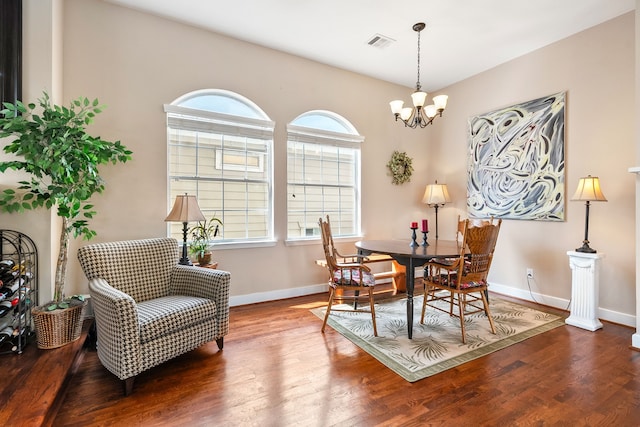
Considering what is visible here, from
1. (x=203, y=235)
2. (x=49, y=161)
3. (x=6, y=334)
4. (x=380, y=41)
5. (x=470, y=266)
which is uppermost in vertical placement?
(x=380, y=41)

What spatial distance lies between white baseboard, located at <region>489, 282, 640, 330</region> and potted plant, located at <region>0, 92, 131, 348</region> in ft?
15.2

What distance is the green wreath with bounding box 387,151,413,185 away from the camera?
4.72 m

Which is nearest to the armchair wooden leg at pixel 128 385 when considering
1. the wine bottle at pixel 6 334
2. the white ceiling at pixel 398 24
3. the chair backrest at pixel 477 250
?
the wine bottle at pixel 6 334

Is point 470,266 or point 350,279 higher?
point 470,266

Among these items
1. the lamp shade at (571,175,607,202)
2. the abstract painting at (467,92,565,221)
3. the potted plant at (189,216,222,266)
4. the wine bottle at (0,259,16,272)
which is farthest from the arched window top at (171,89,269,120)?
the lamp shade at (571,175,607,202)

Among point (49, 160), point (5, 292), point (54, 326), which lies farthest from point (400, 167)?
point (5, 292)

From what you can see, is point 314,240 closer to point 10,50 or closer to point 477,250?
point 477,250

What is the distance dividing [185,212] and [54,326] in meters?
1.23

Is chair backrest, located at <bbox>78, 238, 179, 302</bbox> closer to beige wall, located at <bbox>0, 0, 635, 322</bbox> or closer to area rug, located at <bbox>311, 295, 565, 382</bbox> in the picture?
beige wall, located at <bbox>0, 0, 635, 322</bbox>

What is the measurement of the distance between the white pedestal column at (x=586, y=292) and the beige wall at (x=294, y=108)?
0.39 metres

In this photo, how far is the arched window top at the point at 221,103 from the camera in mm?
3389

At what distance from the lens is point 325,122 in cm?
429

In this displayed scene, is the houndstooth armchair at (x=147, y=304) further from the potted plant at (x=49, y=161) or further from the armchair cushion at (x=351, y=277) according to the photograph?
the armchair cushion at (x=351, y=277)

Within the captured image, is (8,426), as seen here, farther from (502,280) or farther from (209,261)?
(502,280)
